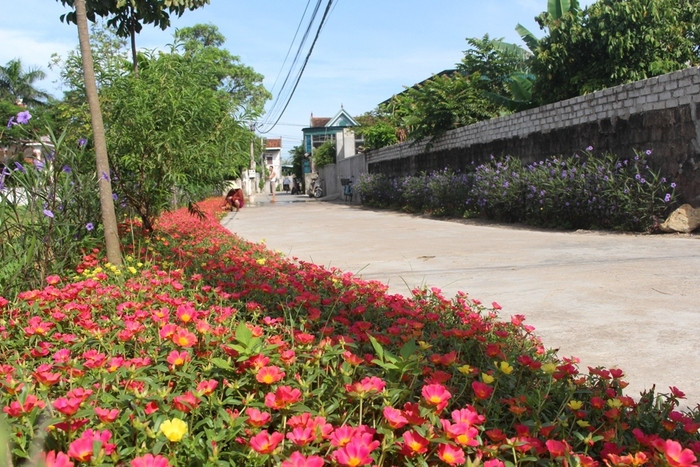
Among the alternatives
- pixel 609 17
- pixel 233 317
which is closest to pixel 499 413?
pixel 233 317

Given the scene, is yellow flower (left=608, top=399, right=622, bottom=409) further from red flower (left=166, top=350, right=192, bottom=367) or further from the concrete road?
red flower (left=166, top=350, right=192, bottom=367)

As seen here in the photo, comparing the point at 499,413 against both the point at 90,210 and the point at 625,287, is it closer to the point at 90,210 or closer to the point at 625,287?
the point at 625,287

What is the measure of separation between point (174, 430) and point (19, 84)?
51.9m

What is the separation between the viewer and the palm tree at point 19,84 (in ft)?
144

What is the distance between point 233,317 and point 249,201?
27.9 meters

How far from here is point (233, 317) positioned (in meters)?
2.67

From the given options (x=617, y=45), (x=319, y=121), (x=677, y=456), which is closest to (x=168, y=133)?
(x=677, y=456)

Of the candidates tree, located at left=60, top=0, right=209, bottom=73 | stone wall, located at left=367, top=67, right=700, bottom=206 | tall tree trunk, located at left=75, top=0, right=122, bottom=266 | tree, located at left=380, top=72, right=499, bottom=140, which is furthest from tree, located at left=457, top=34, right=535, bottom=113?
tall tree trunk, located at left=75, top=0, right=122, bottom=266

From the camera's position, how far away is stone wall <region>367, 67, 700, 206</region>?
25.5 feet

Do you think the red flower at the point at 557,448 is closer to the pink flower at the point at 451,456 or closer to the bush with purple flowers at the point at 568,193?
the pink flower at the point at 451,456

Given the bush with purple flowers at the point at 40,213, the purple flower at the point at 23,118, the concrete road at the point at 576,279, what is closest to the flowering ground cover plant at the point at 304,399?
the concrete road at the point at 576,279

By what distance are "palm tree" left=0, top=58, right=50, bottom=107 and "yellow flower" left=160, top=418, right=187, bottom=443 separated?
48975 mm

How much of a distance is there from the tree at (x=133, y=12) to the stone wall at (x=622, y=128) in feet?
20.7

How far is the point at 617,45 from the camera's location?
37.9 feet
